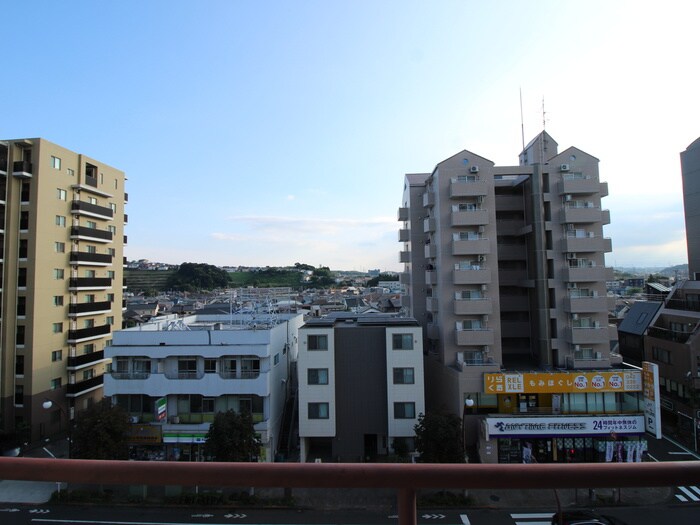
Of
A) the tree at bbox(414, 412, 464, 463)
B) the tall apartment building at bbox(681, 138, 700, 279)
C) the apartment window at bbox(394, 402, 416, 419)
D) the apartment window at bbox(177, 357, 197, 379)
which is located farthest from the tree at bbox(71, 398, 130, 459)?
the tall apartment building at bbox(681, 138, 700, 279)

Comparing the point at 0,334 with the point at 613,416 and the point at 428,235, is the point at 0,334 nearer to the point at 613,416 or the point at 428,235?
the point at 428,235

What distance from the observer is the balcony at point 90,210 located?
977 inches

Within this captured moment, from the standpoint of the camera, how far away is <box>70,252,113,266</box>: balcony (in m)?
24.6

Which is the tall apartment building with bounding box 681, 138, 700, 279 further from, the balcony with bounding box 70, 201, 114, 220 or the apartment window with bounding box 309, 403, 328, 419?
the balcony with bounding box 70, 201, 114, 220

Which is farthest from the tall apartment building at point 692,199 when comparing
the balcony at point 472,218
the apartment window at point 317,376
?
the apartment window at point 317,376

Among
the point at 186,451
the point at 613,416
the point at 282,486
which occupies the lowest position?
the point at 186,451

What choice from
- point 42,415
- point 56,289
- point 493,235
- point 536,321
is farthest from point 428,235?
point 42,415

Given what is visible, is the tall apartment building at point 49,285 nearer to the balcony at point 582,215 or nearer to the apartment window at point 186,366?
the apartment window at point 186,366

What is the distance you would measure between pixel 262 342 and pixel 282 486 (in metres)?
17.5

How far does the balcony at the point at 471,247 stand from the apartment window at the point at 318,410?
10.0 metres

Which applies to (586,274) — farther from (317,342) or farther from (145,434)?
(145,434)

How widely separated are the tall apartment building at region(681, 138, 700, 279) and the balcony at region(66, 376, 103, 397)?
39387 millimetres

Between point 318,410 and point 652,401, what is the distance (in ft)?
48.7

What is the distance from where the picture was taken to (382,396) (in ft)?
61.0
